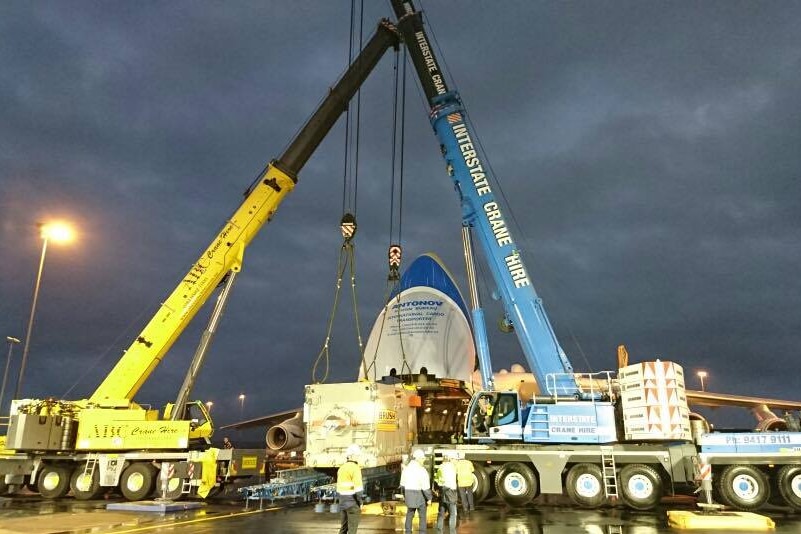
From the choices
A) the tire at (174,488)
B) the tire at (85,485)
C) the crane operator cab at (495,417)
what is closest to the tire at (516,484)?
the crane operator cab at (495,417)

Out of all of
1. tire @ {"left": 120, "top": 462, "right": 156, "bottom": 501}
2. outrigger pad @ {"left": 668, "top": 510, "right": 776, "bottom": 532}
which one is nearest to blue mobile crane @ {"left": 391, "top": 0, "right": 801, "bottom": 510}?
outrigger pad @ {"left": 668, "top": 510, "right": 776, "bottom": 532}

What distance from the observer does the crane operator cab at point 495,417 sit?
54.0ft

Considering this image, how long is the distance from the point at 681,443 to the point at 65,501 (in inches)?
757

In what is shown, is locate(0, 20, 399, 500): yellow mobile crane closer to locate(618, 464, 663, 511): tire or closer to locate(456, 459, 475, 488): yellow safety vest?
locate(456, 459, 475, 488): yellow safety vest

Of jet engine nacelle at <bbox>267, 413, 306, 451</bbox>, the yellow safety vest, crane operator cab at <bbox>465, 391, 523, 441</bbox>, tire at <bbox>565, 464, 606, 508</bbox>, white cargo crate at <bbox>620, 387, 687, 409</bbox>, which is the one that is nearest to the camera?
the yellow safety vest

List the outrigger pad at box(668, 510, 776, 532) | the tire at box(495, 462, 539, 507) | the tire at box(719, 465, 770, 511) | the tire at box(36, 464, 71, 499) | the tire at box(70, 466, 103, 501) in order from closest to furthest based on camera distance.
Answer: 1. the outrigger pad at box(668, 510, 776, 532)
2. the tire at box(719, 465, 770, 511)
3. the tire at box(495, 462, 539, 507)
4. the tire at box(70, 466, 103, 501)
5. the tire at box(36, 464, 71, 499)

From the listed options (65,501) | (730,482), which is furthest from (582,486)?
(65,501)

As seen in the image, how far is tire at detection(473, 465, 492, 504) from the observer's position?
16297 mm

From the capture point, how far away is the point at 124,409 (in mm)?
18312

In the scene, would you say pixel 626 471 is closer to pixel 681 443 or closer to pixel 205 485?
pixel 681 443

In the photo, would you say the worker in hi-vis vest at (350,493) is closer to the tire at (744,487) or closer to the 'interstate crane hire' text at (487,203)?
the 'interstate crane hire' text at (487,203)

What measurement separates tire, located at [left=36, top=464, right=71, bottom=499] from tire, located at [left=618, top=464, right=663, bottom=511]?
17.8 meters

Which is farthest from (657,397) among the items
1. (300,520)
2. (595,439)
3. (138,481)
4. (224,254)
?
(138,481)

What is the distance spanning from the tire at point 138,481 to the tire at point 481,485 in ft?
33.7
